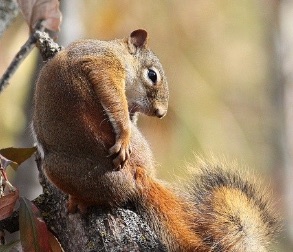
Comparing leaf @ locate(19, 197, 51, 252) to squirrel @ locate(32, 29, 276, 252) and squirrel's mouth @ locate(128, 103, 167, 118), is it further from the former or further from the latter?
squirrel's mouth @ locate(128, 103, 167, 118)

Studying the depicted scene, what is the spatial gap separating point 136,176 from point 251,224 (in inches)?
16.5

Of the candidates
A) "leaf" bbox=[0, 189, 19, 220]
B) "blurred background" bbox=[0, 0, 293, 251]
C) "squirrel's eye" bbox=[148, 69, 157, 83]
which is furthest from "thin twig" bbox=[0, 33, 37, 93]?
"blurred background" bbox=[0, 0, 293, 251]

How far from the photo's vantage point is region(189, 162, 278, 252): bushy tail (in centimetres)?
275

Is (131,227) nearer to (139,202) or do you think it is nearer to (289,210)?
(139,202)

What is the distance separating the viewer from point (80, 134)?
274 centimetres

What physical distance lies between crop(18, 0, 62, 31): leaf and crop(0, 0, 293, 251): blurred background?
2.96 metres

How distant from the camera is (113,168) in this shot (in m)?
2.73

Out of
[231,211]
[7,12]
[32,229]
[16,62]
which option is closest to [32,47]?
[16,62]

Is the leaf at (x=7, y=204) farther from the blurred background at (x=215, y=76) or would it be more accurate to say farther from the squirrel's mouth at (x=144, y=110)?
the blurred background at (x=215, y=76)

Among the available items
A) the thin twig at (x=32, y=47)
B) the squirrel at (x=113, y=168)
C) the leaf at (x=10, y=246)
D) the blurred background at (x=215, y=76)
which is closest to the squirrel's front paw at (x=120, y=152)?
the squirrel at (x=113, y=168)

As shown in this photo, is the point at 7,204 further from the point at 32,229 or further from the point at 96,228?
the point at 96,228

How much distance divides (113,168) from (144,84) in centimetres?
50

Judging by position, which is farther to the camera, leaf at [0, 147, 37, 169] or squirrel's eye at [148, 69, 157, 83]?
squirrel's eye at [148, 69, 157, 83]

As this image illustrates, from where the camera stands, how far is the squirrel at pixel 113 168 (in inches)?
107
